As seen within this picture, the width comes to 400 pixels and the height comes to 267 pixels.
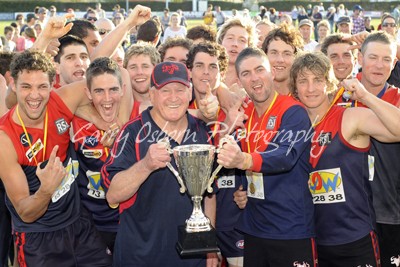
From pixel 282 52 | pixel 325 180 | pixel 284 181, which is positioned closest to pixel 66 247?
pixel 284 181

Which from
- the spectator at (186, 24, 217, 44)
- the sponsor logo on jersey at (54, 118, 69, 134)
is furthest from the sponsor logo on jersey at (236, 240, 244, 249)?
the spectator at (186, 24, 217, 44)

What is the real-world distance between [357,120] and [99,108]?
213 centimetres

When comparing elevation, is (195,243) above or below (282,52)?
below

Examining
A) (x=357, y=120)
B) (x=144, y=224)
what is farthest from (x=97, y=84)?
(x=357, y=120)

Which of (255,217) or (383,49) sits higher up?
(383,49)

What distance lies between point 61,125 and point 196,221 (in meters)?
1.60

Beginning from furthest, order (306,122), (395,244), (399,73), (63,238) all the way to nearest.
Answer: (399,73) → (395,244) → (63,238) → (306,122)

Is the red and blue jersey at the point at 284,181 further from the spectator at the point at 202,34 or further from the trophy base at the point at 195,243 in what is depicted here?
the spectator at the point at 202,34

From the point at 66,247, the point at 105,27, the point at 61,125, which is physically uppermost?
the point at 105,27

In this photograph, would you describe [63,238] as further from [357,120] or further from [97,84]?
[357,120]

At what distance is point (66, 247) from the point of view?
454 cm

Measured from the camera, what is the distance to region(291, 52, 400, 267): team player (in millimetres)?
4051

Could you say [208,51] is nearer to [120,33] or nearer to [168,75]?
[120,33]

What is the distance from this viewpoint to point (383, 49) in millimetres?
5125
